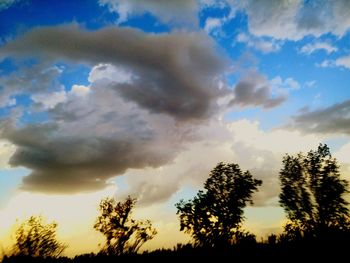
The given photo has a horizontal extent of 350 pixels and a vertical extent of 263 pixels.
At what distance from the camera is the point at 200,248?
13438 mm

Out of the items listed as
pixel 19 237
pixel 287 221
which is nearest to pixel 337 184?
pixel 287 221

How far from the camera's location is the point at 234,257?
12.0m

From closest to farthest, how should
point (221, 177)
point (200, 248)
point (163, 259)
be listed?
point (200, 248), point (163, 259), point (221, 177)

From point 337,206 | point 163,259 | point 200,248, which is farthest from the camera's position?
point 337,206

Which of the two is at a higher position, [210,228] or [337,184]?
[337,184]

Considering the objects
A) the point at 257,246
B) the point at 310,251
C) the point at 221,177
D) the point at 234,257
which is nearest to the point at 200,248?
the point at 234,257

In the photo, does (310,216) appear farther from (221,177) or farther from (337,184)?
(221,177)

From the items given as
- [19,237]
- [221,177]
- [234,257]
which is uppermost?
[221,177]

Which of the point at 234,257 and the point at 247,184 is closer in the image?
the point at 234,257

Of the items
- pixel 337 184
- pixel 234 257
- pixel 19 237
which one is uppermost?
pixel 337 184

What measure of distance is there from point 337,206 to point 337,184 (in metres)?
3.54

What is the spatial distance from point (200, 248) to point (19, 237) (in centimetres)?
5388

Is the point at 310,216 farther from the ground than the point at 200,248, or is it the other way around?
the point at 310,216

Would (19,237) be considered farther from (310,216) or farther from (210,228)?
(310,216)
